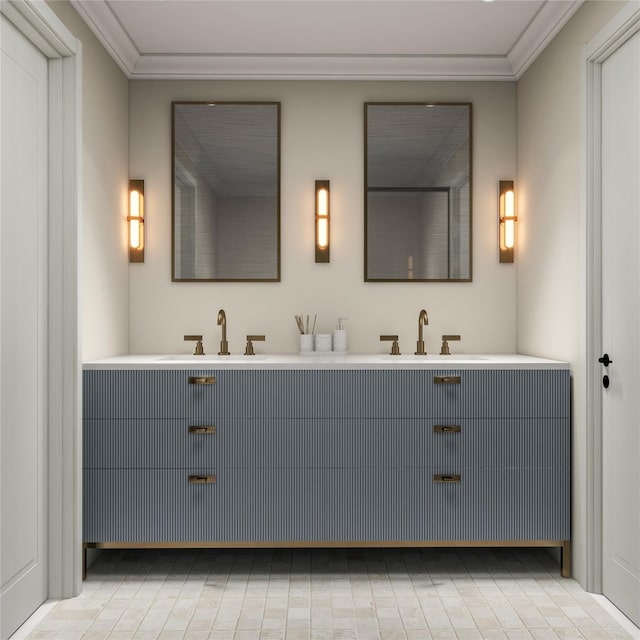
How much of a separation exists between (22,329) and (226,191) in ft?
4.53

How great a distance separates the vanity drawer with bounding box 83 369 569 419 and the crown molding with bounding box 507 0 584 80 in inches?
60.2

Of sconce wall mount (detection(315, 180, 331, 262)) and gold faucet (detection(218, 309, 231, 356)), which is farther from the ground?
sconce wall mount (detection(315, 180, 331, 262))

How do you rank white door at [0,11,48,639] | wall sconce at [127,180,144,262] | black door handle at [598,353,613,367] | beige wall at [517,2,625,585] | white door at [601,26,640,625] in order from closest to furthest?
white door at [0,11,48,639]
white door at [601,26,640,625]
black door handle at [598,353,613,367]
beige wall at [517,2,625,585]
wall sconce at [127,180,144,262]

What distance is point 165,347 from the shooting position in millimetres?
3312

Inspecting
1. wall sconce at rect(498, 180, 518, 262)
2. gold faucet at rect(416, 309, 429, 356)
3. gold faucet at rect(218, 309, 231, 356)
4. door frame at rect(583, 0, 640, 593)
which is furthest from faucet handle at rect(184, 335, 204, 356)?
door frame at rect(583, 0, 640, 593)

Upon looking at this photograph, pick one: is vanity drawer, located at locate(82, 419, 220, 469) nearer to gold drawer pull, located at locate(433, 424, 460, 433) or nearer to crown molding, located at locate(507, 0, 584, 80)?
gold drawer pull, located at locate(433, 424, 460, 433)

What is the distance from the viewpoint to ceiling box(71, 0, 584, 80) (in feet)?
8.98

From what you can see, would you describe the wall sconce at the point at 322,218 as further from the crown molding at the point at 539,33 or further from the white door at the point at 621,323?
the white door at the point at 621,323

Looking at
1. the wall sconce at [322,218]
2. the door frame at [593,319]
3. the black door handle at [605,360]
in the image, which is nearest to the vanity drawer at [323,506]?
the door frame at [593,319]

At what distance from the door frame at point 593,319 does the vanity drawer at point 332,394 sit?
0.18m

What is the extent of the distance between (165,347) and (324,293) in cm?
89

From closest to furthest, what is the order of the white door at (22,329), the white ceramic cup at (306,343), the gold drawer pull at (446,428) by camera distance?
1. the white door at (22,329)
2. the gold drawer pull at (446,428)
3. the white ceramic cup at (306,343)

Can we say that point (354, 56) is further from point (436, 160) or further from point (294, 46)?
point (436, 160)

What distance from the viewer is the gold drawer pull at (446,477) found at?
2.69 meters
